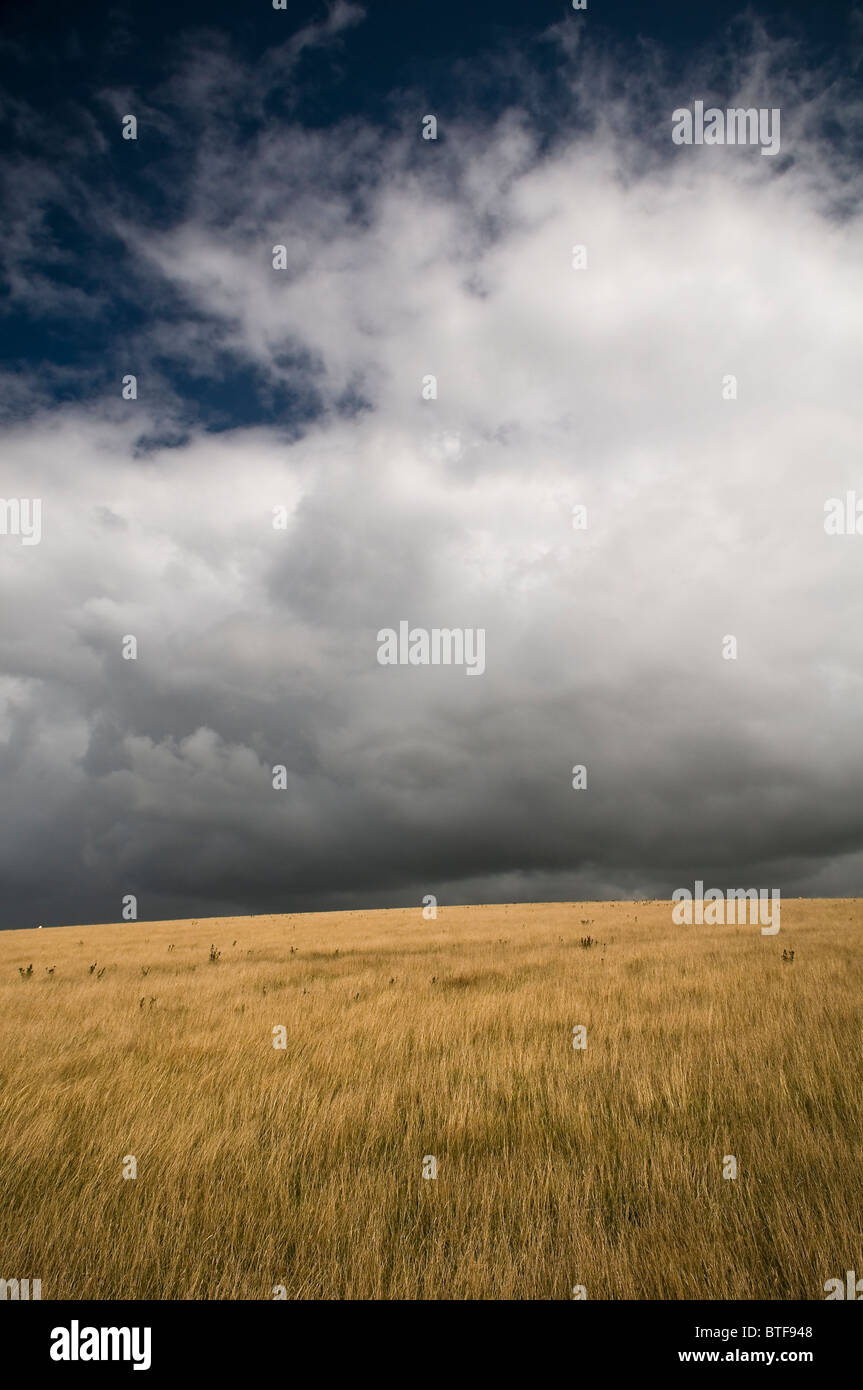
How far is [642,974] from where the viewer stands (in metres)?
13.5

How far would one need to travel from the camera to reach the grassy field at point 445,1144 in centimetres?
374

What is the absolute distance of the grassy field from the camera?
374 centimetres

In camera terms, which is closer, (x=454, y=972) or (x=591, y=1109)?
(x=591, y=1109)

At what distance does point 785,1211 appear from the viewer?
4.09m

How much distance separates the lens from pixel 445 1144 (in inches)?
216

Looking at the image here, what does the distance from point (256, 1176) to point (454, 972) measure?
9.93 metres

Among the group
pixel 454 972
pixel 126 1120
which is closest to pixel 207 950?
pixel 454 972

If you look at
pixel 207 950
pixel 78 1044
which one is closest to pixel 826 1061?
pixel 78 1044
